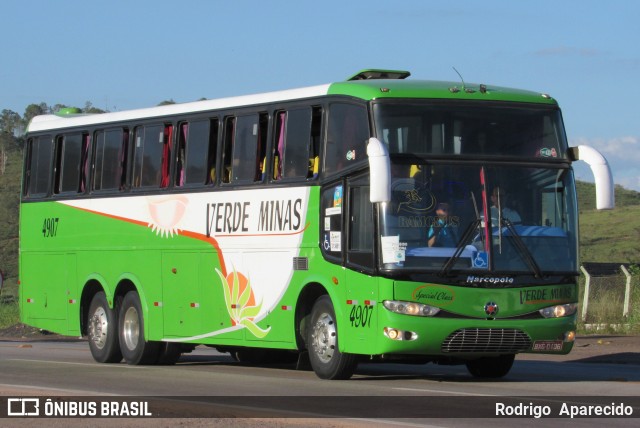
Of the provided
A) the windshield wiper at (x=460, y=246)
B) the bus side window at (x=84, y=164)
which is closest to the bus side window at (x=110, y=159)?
the bus side window at (x=84, y=164)

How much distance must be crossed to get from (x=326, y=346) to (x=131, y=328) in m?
5.73

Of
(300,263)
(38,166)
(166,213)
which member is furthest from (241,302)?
(38,166)

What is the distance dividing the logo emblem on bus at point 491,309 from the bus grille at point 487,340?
0.19 metres

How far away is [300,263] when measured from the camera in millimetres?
18328

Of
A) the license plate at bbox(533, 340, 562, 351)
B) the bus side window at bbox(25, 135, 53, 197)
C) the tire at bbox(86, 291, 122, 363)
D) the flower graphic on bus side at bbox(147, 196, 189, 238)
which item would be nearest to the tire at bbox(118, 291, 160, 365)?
the tire at bbox(86, 291, 122, 363)

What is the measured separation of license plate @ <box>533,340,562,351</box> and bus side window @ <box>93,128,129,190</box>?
851 cm

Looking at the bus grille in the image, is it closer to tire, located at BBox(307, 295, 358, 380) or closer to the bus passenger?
the bus passenger

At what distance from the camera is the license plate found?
16.7 m

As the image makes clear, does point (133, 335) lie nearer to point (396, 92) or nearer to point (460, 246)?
point (396, 92)

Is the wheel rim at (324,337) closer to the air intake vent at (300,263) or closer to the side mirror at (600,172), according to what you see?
the air intake vent at (300,263)

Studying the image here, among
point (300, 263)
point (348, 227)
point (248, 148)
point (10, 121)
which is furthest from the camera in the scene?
point (10, 121)

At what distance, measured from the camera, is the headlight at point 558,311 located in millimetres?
16844

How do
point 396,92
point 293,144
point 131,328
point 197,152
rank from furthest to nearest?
point 131,328, point 197,152, point 293,144, point 396,92

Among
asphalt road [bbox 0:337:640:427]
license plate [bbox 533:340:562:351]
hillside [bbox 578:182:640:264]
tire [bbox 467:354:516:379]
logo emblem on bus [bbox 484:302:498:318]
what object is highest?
hillside [bbox 578:182:640:264]
